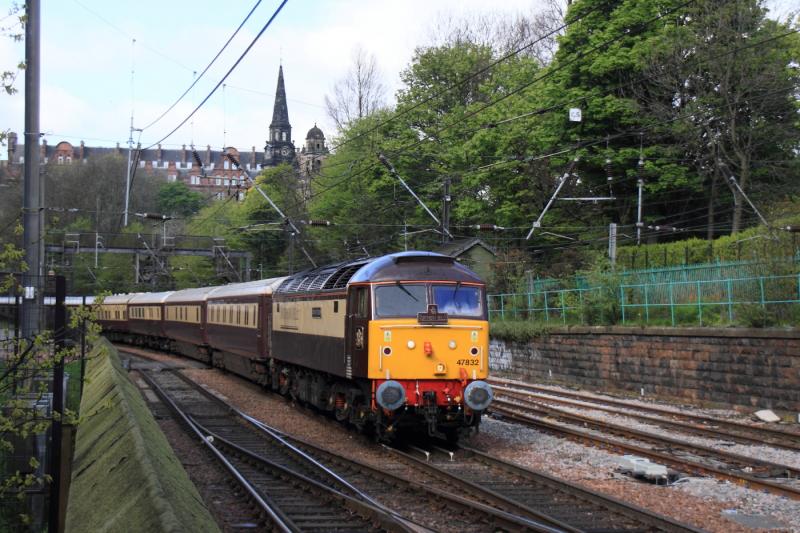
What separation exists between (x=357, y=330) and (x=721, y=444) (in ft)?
21.7

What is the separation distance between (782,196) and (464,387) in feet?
83.5

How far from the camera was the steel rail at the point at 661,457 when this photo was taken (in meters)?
11.1

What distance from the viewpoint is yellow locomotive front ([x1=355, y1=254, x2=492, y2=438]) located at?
14289 millimetres

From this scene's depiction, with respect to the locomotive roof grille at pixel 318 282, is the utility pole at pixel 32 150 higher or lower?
higher

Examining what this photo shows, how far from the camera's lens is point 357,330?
14961 mm

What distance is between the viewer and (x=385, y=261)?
15.0 m

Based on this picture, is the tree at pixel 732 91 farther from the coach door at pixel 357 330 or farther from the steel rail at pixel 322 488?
the steel rail at pixel 322 488

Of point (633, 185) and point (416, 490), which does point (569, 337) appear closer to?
point (633, 185)

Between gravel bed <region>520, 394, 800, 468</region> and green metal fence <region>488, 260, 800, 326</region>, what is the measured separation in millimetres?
4246

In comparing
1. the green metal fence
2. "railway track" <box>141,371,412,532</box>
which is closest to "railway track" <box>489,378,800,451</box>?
the green metal fence

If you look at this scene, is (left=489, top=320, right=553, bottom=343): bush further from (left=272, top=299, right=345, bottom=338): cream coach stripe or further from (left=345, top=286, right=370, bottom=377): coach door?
(left=345, top=286, right=370, bottom=377): coach door

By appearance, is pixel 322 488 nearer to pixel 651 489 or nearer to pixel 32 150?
pixel 651 489

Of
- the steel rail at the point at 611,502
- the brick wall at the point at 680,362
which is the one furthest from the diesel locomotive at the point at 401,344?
the brick wall at the point at 680,362

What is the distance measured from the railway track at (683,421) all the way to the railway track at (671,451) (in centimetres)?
130
